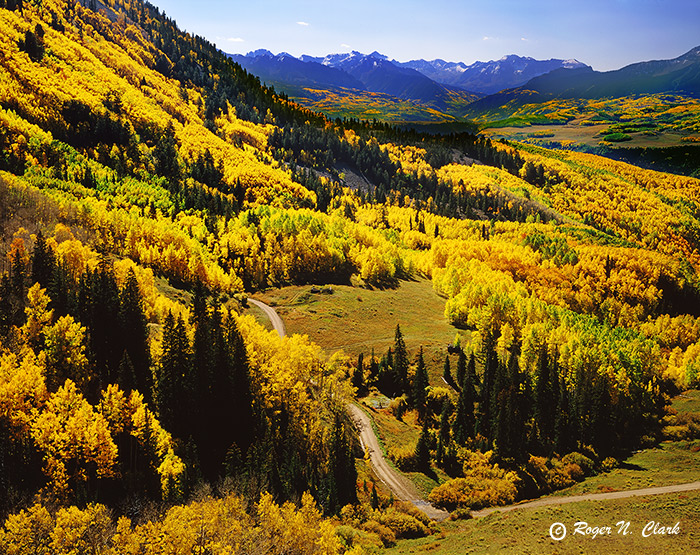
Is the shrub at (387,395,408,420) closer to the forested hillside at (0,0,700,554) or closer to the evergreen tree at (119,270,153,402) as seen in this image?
the forested hillside at (0,0,700,554)

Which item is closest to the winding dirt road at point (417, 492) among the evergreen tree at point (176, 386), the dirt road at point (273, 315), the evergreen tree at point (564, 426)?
the evergreen tree at point (564, 426)

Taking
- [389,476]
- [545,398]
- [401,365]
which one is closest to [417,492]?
[389,476]

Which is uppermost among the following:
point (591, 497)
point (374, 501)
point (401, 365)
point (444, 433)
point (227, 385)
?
point (227, 385)

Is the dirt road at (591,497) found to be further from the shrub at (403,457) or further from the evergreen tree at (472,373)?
the evergreen tree at (472,373)

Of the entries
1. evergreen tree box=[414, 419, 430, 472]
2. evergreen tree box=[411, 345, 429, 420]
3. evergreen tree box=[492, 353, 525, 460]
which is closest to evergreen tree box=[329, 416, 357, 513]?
evergreen tree box=[414, 419, 430, 472]

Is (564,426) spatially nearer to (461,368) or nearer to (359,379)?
(461,368)

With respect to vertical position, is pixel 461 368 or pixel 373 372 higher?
pixel 461 368
